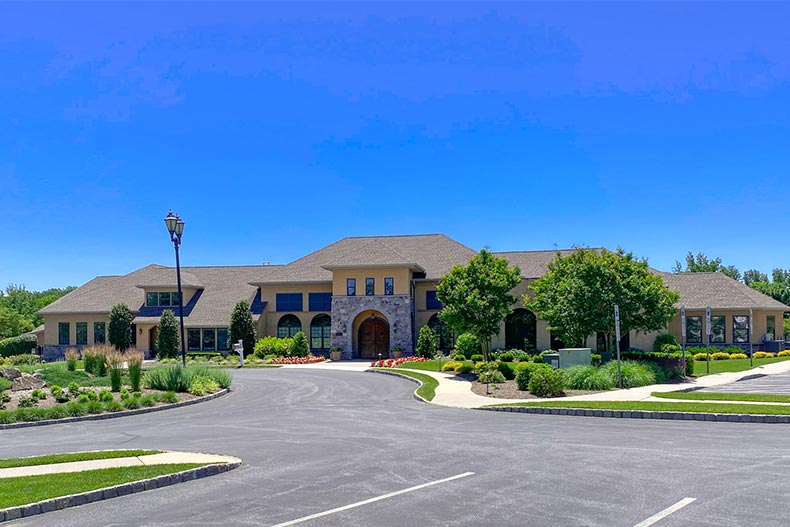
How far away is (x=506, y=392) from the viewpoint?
80.1 ft

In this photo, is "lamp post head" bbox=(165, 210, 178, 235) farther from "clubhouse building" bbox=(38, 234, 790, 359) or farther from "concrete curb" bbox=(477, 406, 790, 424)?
"clubhouse building" bbox=(38, 234, 790, 359)

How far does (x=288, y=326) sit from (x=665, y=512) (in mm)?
45414


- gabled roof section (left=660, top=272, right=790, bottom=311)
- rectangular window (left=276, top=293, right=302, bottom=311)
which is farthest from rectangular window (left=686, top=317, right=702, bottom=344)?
rectangular window (left=276, top=293, right=302, bottom=311)

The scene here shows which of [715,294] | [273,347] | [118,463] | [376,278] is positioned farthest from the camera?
[376,278]

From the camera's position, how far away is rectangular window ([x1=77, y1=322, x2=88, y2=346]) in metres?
54.5

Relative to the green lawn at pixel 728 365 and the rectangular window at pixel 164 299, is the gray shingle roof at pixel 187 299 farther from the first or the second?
the green lawn at pixel 728 365

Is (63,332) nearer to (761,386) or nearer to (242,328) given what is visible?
(242,328)

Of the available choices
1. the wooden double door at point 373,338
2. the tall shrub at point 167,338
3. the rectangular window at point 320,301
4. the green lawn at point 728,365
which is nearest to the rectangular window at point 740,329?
the green lawn at point 728,365

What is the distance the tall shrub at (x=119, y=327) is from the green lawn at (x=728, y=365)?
39552 mm

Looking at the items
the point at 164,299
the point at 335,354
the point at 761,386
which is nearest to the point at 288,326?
the point at 335,354

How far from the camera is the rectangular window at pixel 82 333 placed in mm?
54525

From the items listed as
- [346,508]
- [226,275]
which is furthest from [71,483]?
[226,275]

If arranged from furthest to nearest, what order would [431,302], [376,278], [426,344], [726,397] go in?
[431,302]
[376,278]
[426,344]
[726,397]

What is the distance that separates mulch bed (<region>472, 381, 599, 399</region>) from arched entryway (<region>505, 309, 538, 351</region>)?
19072 millimetres
